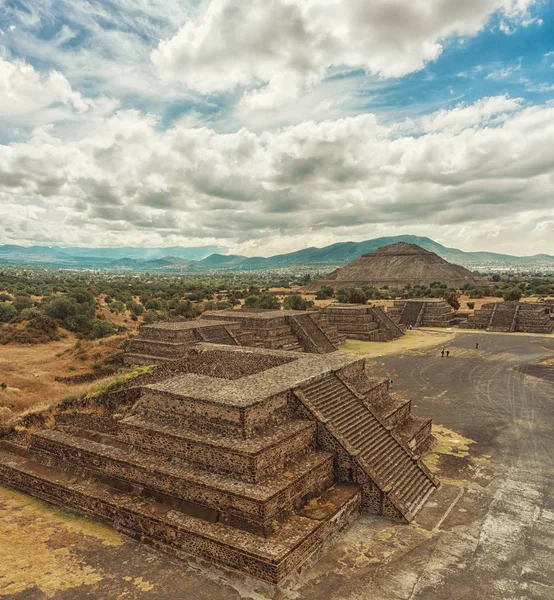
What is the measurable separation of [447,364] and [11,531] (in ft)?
77.2

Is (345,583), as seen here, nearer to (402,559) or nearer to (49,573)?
(402,559)

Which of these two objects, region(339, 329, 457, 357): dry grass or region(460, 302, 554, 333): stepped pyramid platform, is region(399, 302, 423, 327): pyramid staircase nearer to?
region(460, 302, 554, 333): stepped pyramid platform

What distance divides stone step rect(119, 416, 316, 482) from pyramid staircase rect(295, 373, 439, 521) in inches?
36.7

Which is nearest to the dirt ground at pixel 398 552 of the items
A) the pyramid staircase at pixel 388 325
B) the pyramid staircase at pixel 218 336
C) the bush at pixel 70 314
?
the pyramid staircase at pixel 218 336

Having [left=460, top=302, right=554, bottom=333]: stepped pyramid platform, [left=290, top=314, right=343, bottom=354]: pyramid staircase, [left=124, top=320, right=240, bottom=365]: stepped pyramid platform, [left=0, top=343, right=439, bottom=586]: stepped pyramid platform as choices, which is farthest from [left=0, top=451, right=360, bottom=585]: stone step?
[left=460, top=302, right=554, bottom=333]: stepped pyramid platform

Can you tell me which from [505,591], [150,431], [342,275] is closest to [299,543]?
[505,591]

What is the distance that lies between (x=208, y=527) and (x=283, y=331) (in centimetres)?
2023

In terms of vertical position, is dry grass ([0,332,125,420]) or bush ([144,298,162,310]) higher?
bush ([144,298,162,310])

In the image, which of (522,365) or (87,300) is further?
(87,300)

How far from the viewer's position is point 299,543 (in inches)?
300

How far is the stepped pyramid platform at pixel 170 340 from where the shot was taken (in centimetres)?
2222

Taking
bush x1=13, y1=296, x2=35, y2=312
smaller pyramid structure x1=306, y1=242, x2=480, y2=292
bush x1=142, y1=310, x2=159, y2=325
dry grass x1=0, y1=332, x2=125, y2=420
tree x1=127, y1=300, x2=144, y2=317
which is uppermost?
smaller pyramid structure x1=306, y1=242, x2=480, y2=292

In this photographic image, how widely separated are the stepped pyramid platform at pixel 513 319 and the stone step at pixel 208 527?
37.2 m

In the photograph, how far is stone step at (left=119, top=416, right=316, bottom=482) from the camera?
8773mm
